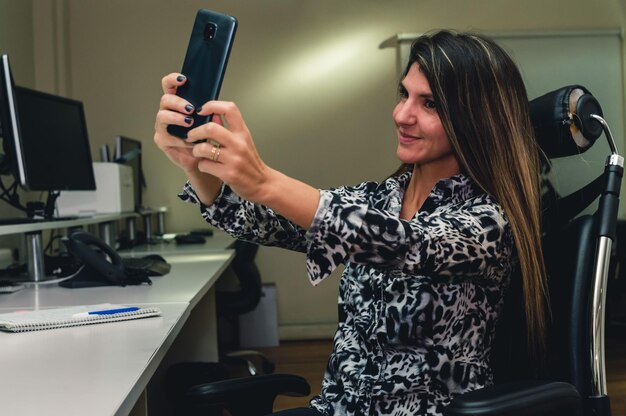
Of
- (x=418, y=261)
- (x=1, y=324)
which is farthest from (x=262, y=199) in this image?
(x=1, y=324)

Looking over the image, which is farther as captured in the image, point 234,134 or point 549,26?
point 549,26

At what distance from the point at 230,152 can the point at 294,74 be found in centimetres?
426

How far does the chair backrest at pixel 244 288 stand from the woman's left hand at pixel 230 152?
9.05ft

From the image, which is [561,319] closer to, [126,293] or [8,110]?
[126,293]

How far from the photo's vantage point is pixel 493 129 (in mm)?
1233

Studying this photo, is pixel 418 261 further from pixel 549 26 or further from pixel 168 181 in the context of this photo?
pixel 549 26

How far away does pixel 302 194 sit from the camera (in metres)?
0.95

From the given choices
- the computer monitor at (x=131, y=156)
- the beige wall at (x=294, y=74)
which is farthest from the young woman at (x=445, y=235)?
the beige wall at (x=294, y=74)

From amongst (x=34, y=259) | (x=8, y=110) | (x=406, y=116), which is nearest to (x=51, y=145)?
(x=8, y=110)

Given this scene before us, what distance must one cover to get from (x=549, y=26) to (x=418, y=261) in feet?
14.9

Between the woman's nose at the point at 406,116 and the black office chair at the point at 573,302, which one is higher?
the woman's nose at the point at 406,116

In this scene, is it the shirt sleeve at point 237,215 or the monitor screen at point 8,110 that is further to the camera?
the monitor screen at point 8,110

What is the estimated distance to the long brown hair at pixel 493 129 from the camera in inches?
48.0

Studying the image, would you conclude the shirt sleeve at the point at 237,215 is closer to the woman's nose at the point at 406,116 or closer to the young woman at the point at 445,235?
the young woman at the point at 445,235
